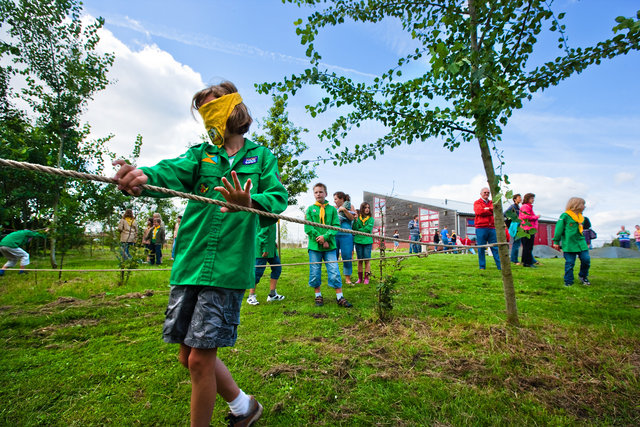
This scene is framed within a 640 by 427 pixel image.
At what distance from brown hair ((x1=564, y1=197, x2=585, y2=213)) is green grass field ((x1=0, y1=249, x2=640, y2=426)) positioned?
2.23 m

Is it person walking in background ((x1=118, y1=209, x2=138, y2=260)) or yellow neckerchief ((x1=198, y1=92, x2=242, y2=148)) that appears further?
person walking in background ((x1=118, y1=209, x2=138, y2=260))

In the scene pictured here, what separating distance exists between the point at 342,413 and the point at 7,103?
20543 millimetres

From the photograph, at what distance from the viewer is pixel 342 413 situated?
1.89m

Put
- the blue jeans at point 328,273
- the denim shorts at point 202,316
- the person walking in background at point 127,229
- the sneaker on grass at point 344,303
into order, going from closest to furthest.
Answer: the denim shorts at point 202,316
the sneaker on grass at point 344,303
the blue jeans at point 328,273
the person walking in background at point 127,229

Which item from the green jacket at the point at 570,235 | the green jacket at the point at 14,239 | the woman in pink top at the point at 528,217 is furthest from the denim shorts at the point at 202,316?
the green jacket at the point at 14,239

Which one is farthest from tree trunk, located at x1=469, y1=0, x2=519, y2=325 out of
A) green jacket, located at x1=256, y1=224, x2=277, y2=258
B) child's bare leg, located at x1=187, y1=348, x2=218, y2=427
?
green jacket, located at x1=256, y1=224, x2=277, y2=258

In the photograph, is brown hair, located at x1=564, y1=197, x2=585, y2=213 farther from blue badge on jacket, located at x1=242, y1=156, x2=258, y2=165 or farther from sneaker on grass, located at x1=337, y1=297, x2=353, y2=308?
blue badge on jacket, located at x1=242, y1=156, x2=258, y2=165

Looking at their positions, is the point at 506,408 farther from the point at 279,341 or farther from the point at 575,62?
the point at 575,62

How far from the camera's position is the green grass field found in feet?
6.19

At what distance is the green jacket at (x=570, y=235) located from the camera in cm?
581

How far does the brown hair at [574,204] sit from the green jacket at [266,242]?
6.39 m

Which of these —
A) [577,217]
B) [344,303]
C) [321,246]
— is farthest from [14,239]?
[577,217]

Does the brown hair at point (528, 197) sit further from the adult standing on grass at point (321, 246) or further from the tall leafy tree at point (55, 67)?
the tall leafy tree at point (55, 67)

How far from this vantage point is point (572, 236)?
590cm
